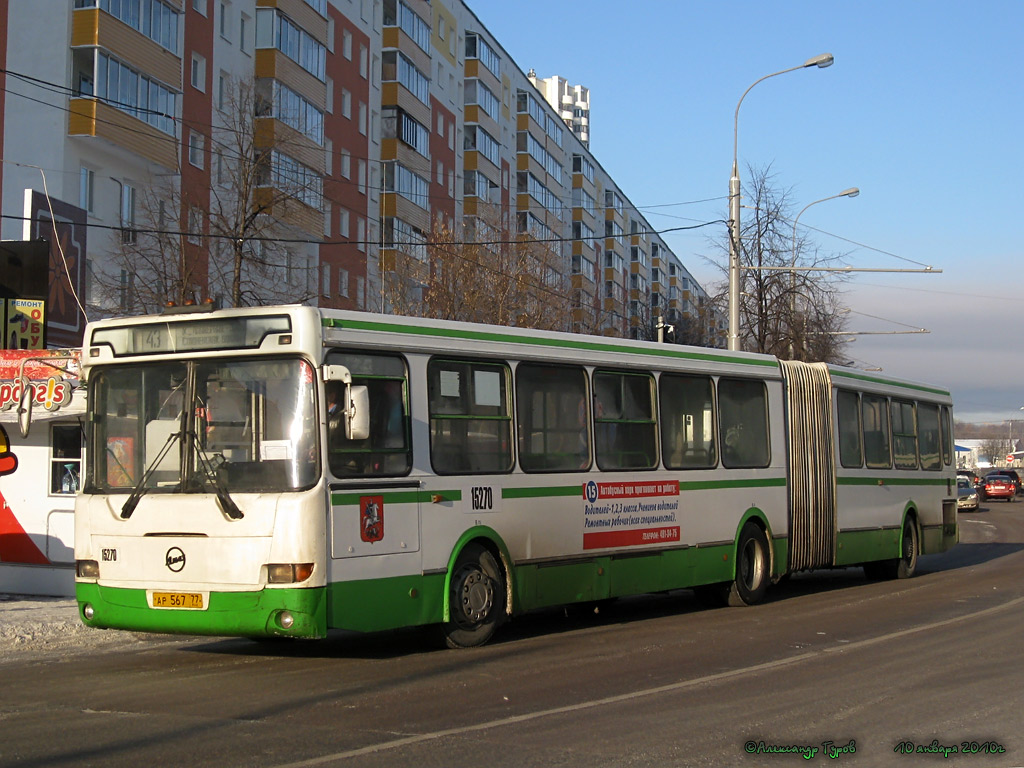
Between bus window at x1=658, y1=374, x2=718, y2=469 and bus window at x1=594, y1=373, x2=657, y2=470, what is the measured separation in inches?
10.5

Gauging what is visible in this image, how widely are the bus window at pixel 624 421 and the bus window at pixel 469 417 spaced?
Result: 152 centimetres

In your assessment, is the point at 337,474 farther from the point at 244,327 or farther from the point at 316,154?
the point at 316,154

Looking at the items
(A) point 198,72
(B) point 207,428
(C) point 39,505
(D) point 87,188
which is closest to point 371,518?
(B) point 207,428

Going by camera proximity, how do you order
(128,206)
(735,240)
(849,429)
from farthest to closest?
(128,206) < (735,240) < (849,429)

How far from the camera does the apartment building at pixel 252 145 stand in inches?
1157

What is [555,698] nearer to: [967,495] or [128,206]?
[128,206]

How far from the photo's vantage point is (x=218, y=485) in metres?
9.52

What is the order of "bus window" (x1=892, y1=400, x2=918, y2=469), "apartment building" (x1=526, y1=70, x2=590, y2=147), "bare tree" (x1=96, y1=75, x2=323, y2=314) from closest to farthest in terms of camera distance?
1. "bus window" (x1=892, y1=400, x2=918, y2=469)
2. "bare tree" (x1=96, y1=75, x2=323, y2=314)
3. "apartment building" (x1=526, y1=70, x2=590, y2=147)

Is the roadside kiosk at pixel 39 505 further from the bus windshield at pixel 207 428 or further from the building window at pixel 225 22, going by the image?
the building window at pixel 225 22

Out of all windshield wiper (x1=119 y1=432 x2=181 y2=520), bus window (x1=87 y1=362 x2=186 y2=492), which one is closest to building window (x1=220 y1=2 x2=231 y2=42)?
bus window (x1=87 y1=362 x2=186 y2=492)

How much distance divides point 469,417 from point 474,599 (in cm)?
162

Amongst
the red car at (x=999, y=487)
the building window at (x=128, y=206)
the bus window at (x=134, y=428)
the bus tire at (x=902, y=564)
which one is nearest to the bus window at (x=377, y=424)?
the bus window at (x=134, y=428)

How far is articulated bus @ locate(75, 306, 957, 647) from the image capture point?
372 inches

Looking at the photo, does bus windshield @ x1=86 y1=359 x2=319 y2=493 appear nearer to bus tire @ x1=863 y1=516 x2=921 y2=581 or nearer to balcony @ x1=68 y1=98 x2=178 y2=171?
bus tire @ x1=863 y1=516 x2=921 y2=581
